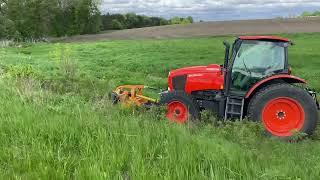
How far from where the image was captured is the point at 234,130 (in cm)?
785

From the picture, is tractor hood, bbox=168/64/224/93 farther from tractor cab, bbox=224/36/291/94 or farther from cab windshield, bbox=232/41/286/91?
cab windshield, bbox=232/41/286/91

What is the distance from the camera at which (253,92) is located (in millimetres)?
9758

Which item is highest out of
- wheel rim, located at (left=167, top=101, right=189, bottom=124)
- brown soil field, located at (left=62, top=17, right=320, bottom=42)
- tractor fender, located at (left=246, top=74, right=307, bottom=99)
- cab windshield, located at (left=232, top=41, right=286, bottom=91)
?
cab windshield, located at (left=232, top=41, right=286, bottom=91)

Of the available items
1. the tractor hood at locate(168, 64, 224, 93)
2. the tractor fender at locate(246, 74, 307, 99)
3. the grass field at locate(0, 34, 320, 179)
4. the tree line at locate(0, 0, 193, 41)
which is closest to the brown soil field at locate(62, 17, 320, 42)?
the tree line at locate(0, 0, 193, 41)

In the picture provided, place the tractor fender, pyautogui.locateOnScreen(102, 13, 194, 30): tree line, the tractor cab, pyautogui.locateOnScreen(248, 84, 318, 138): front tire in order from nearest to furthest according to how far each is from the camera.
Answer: pyautogui.locateOnScreen(248, 84, 318, 138): front tire, the tractor fender, the tractor cab, pyautogui.locateOnScreen(102, 13, 194, 30): tree line

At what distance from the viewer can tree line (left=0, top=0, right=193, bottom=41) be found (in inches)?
2744

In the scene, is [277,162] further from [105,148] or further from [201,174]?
[105,148]

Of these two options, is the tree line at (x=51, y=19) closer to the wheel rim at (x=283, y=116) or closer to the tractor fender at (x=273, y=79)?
the tractor fender at (x=273, y=79)

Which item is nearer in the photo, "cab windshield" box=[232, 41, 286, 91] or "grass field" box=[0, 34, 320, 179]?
"grass field" box=[0, 34, 320, 179]

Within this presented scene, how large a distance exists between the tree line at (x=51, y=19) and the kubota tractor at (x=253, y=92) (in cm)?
A: 5719

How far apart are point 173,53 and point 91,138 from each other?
20.4 m

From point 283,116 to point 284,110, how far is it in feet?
0.36

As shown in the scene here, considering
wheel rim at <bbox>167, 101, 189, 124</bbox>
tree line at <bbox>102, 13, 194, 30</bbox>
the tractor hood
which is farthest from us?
tree line at <bbox>102, 13, 194, 30</bbox>

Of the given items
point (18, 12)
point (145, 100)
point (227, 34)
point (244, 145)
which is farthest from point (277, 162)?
point (18, 12)
